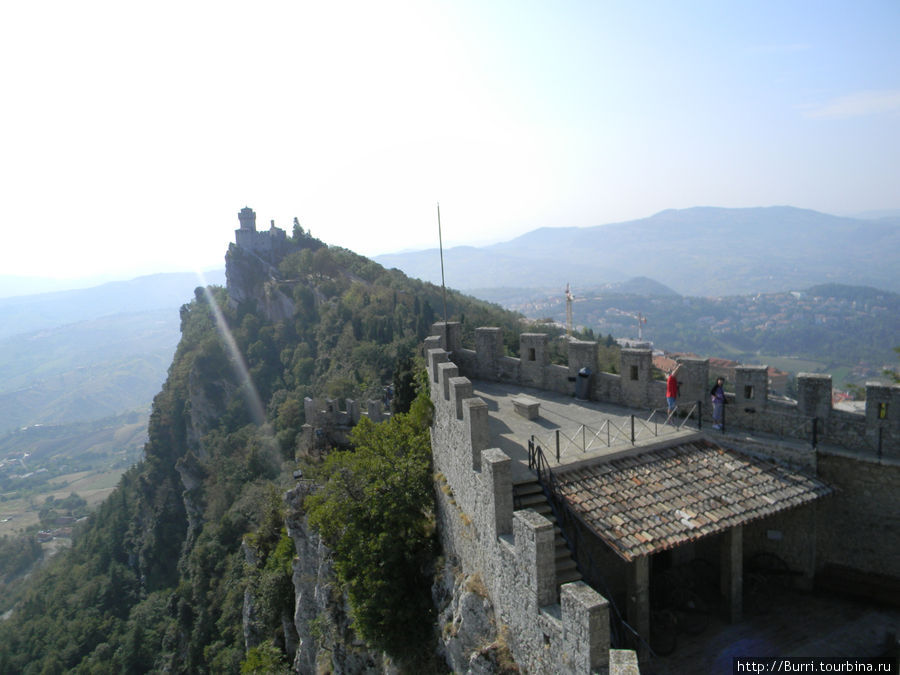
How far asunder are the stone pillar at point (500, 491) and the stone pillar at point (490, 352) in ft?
25.7

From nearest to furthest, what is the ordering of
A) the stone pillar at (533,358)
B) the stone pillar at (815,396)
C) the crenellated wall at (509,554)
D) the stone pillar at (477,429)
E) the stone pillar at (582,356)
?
1. the crenellated wall at (509,554)
2. the stone pillar at (477,429)
3. the stone pillar at (815,396)
4. the stone pillar at (582,356)
5. the stone pillar at (533,358)

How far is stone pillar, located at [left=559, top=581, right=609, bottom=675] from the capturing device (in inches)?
267

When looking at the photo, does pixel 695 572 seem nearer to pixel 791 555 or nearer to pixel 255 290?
pixel 791 555

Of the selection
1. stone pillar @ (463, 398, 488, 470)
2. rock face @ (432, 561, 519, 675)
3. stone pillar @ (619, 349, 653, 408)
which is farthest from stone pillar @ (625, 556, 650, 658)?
stone pillar @ (619, 349, 653, 408)

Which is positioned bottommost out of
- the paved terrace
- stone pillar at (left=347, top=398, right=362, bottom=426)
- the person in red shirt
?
stone pillar at (left=347, top=398, right=362, bottom=426)

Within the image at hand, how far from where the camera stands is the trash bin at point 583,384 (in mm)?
14641

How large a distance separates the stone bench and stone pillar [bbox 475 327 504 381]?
2.85m

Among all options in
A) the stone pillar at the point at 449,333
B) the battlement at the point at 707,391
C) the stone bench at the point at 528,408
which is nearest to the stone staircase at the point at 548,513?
the battlement at the point at 707,391

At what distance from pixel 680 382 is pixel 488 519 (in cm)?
602

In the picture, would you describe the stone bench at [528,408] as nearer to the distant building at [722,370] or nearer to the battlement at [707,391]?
the battlement at [707,391]

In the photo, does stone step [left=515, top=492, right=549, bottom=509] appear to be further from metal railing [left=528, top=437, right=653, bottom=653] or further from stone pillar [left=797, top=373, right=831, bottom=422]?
stone pillar [left=797, top=373, right=831, bottom=422]

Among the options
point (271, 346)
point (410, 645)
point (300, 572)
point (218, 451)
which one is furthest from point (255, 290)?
point (410, 645)

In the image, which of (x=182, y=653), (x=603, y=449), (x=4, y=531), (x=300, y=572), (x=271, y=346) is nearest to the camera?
(x=603, y=449)

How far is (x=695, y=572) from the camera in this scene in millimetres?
11750
